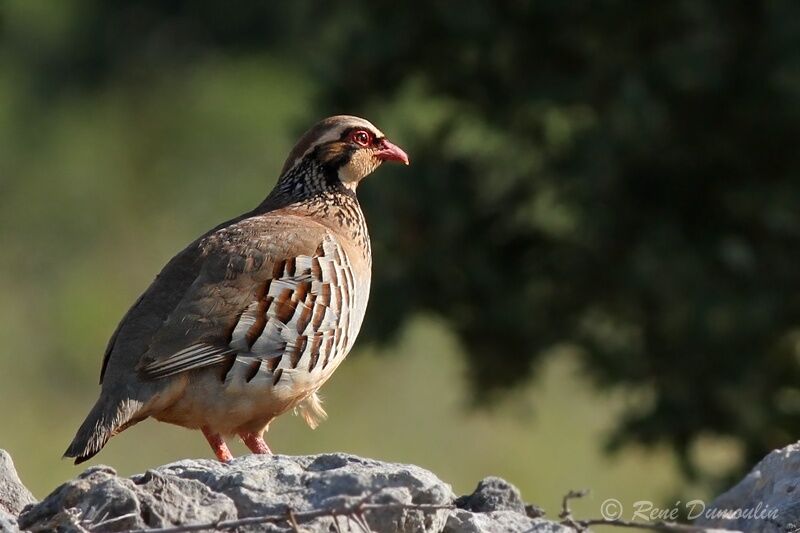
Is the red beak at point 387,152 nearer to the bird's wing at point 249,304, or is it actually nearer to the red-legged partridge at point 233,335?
the red-legged partridge at point 233,335

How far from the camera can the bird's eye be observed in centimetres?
656

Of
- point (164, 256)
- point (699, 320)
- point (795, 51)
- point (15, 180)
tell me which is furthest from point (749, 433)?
point (15, 180)

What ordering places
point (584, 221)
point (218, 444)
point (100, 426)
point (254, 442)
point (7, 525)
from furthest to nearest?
point (584, 221), point (254, 442), point (218, 444), point (100, 426), point (7, 525)

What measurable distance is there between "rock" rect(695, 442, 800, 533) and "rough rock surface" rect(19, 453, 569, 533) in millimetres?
695

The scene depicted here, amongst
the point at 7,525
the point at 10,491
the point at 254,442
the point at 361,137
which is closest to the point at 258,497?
the point at 7,525

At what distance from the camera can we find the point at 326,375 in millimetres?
5816

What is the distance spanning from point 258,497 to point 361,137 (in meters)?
2.84

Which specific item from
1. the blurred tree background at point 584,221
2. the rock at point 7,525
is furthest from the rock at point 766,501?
the blurred tree background at point 584,221

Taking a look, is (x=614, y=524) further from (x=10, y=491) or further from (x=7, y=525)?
(x=10, y=491)

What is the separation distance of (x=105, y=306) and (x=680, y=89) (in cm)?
744

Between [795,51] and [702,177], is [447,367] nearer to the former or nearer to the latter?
[702,177]

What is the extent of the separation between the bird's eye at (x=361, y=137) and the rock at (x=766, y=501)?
2.29 metres

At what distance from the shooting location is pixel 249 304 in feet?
18.4

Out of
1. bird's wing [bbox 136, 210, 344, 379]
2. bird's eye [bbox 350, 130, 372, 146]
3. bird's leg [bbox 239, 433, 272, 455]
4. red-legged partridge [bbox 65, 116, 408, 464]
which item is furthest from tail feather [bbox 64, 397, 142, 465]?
bird's eye [bbox 350, 130, 372, 146]
